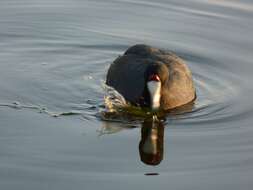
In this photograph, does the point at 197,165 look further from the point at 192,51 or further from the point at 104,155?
the point at 192,51

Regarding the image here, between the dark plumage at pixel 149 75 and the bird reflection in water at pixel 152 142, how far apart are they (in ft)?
1.09

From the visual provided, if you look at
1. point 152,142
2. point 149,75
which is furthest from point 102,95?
point 152,142

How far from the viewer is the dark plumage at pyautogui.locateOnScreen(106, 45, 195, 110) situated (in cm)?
985

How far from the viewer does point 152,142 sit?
9.05 m

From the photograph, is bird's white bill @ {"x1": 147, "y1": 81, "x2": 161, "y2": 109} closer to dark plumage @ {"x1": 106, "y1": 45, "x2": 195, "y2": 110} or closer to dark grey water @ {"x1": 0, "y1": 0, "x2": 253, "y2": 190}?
dark plumage @ {"x1": 106, "y1": 45, "x2": 195, "y2": 110}

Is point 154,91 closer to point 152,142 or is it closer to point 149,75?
point 149,75

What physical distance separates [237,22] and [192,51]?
5.39 ft

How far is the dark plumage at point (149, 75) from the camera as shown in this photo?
9.85m

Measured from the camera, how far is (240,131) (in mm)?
9227

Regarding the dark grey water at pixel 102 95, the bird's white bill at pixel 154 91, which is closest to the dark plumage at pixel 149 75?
the bird's white bill at pixel 154 91

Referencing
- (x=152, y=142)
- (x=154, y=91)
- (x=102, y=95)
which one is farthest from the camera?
(x=102, y=95)

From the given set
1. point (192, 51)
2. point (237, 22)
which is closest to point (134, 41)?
point (192, 51)

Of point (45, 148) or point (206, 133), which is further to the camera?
point (206, 133)

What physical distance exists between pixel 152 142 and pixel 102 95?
1.45 metres
